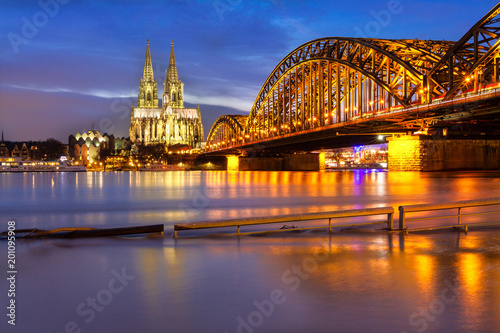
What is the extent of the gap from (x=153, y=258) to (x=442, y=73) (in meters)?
53.9

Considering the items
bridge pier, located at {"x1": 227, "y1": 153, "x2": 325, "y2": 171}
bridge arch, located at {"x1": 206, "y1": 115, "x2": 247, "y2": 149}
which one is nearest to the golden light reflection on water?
bridge pier, located at {"x1": 227, "y1": 153, "x2": 325, "y2": 171}

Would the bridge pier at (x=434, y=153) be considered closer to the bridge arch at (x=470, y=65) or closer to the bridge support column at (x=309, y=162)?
the bridge arch at (x=470, y=65)

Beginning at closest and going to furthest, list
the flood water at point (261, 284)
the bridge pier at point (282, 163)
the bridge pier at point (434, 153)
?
1. the flood water at point (261, 284)
2. the bridge pier at point (434, 153)
3. the bridge pier at point (282, 163)

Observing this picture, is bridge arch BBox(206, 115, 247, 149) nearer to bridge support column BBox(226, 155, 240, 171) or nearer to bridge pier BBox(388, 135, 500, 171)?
bridge support column BBox(226, 155, 240, 171)

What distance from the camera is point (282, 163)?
115m

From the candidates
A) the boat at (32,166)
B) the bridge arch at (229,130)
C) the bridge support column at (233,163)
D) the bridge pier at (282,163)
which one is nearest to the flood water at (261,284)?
the bridge pier at (282,163)

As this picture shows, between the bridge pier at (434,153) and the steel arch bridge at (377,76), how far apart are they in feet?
16.4

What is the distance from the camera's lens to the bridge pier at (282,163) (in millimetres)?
106688

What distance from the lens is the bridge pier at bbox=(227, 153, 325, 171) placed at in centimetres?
10669

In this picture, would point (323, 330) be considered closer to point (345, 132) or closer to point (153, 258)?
point (153, 258)

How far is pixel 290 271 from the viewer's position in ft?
27.7

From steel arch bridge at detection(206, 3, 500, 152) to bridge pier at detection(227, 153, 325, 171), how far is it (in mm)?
6666

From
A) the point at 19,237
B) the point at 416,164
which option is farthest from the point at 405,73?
the point at 19,237

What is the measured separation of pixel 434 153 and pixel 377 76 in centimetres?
1298
